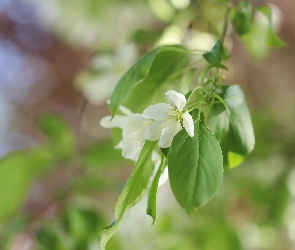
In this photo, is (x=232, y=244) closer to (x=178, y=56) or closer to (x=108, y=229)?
(x=178, y=56)

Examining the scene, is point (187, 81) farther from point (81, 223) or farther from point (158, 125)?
point (81, 223)

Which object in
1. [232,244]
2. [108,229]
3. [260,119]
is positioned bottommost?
[232,244]

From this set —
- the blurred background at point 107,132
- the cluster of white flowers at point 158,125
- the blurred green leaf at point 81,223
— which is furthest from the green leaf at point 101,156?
the cluster of white flowers at point 158,125

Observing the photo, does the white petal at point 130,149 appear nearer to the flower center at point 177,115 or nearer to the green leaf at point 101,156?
the flower center at point 177,115

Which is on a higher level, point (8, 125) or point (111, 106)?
point (111, 106)

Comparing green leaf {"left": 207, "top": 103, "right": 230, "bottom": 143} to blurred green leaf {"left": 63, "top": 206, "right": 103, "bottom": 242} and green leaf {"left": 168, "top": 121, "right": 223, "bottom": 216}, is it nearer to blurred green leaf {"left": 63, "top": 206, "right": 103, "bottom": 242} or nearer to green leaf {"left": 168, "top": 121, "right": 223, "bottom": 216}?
green leaf {"left": 168, "top": 121, "right": 223, "bottom": 216}

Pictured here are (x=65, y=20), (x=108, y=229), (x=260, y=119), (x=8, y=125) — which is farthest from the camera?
(x=8, y=125)

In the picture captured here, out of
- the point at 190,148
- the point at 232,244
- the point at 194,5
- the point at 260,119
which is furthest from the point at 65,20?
the point at 190,148
